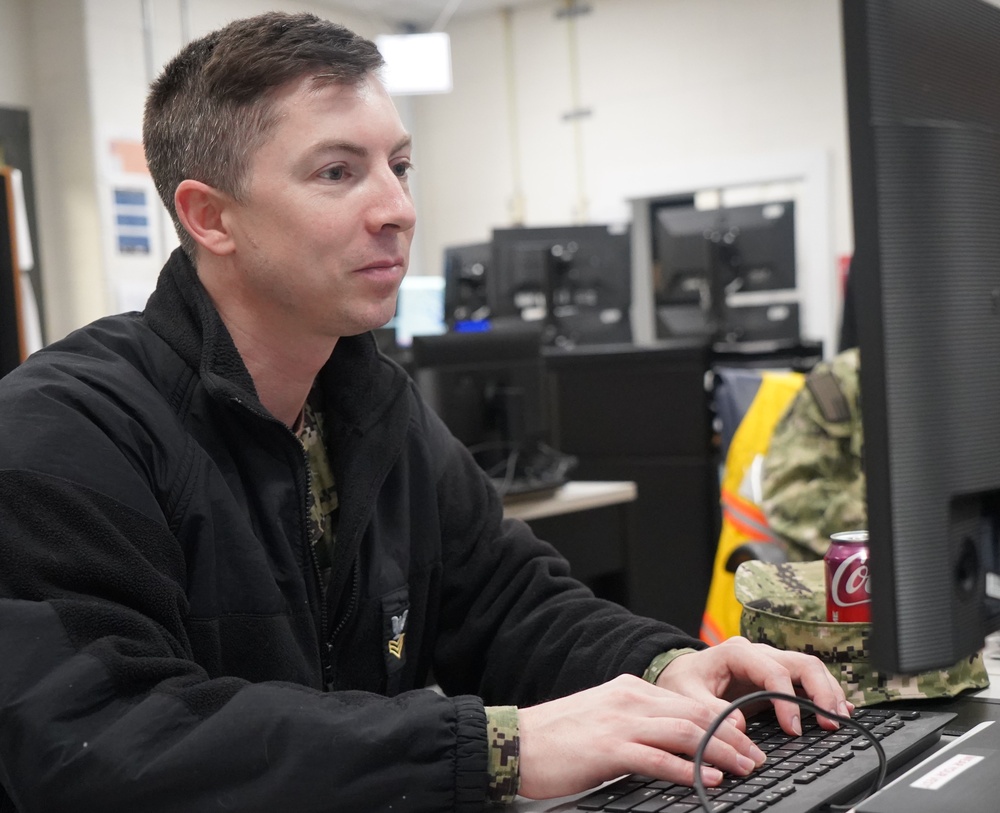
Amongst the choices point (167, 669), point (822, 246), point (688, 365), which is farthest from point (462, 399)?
point (822, 246)

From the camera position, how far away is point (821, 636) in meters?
1.05

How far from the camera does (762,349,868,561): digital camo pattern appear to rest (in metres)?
2.24

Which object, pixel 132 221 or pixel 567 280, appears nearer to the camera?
pixel 567 280

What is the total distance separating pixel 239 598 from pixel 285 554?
0.07 metres

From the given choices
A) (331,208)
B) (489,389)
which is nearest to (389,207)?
(331,208)

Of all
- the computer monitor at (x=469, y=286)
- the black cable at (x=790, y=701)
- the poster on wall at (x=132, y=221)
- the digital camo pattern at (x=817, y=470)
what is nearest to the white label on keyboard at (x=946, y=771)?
the black cable at (x=790, y=701)

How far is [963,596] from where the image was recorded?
681 mm

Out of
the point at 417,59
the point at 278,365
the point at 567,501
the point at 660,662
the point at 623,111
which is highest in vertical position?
the point at 623,111

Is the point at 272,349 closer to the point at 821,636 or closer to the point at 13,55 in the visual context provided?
the point at 821,636

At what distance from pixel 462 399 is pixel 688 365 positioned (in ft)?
4.63

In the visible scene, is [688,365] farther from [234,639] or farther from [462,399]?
[234,639]

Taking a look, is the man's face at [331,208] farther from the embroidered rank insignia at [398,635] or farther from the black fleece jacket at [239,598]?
the embroidered rank insignia at [398,635]

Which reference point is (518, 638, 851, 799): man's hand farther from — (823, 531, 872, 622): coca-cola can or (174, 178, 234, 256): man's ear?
(174, 178, 234, 256): man's ear

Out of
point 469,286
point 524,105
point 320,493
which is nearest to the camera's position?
point 320,493
